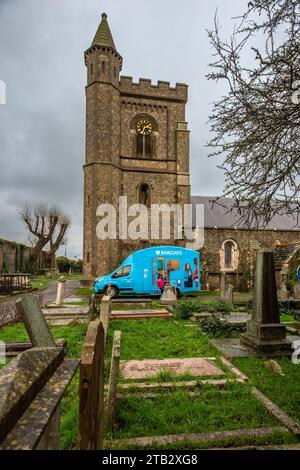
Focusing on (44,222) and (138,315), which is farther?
(44,222)

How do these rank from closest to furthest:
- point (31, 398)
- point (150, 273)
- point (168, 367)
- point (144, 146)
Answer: point (31, 398) < point (168, 367) < point (150, 273) < point (144, 146)

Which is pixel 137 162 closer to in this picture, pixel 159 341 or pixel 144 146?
pixel 144 146

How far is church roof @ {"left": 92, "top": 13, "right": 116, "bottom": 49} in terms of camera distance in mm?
22094

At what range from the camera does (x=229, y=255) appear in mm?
25859

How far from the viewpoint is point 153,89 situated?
24.4 meters

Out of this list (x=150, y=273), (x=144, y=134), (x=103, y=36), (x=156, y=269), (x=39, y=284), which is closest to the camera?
(x=150, y=273)

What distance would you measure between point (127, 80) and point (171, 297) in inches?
756

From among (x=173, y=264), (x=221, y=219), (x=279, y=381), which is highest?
(x=221, y=219)

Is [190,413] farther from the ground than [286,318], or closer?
farther from the ground

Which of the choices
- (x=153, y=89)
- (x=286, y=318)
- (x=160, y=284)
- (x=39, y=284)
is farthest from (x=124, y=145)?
(x=286, y=318)

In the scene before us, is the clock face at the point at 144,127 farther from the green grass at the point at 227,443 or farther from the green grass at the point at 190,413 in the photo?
the green grass at the point at 227,443

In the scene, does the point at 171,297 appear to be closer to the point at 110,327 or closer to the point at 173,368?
the point at 110,327

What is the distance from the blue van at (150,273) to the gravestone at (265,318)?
365 inches

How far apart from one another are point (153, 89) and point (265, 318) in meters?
23.3
